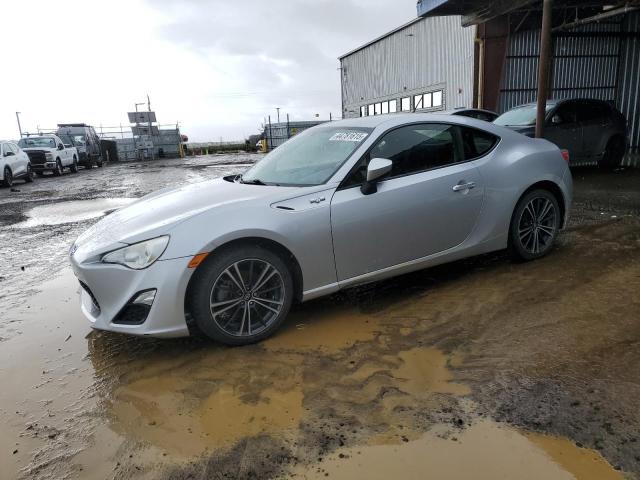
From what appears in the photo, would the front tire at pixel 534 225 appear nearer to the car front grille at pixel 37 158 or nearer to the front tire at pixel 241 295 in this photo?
the front tire at pixel 241 295

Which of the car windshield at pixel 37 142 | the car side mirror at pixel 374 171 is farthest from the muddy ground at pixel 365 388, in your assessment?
the car windshield at pixel 37 142

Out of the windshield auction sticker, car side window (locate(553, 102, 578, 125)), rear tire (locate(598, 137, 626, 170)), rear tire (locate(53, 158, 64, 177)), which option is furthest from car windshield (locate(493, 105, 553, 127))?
rear tire (locate(53, 158, 64, 177))

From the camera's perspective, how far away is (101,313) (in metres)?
3.07

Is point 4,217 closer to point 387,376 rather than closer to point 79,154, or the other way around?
point 387,376

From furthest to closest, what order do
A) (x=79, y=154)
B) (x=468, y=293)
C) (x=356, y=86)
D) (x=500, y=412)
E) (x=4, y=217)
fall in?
(x=356, y=86)
(x=79, y=154)
(x=4, y=217)
(x=468, y=293)
(x=500, y=412)

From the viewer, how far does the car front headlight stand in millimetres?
2980

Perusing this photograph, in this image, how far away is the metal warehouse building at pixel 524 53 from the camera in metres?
13.9

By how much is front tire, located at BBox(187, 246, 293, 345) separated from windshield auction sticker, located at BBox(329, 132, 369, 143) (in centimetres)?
120

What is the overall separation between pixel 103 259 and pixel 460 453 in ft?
7.69

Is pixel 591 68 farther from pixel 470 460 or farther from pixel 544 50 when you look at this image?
pixel 470 460

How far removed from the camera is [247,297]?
319 cm

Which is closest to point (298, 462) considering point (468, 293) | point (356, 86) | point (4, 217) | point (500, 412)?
point (500, 412)

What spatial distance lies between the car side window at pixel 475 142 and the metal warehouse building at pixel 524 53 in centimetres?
967

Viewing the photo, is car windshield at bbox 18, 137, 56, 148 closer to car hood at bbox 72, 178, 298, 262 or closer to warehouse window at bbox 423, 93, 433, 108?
warehouse window at bbox 423, 93, 433, 108
